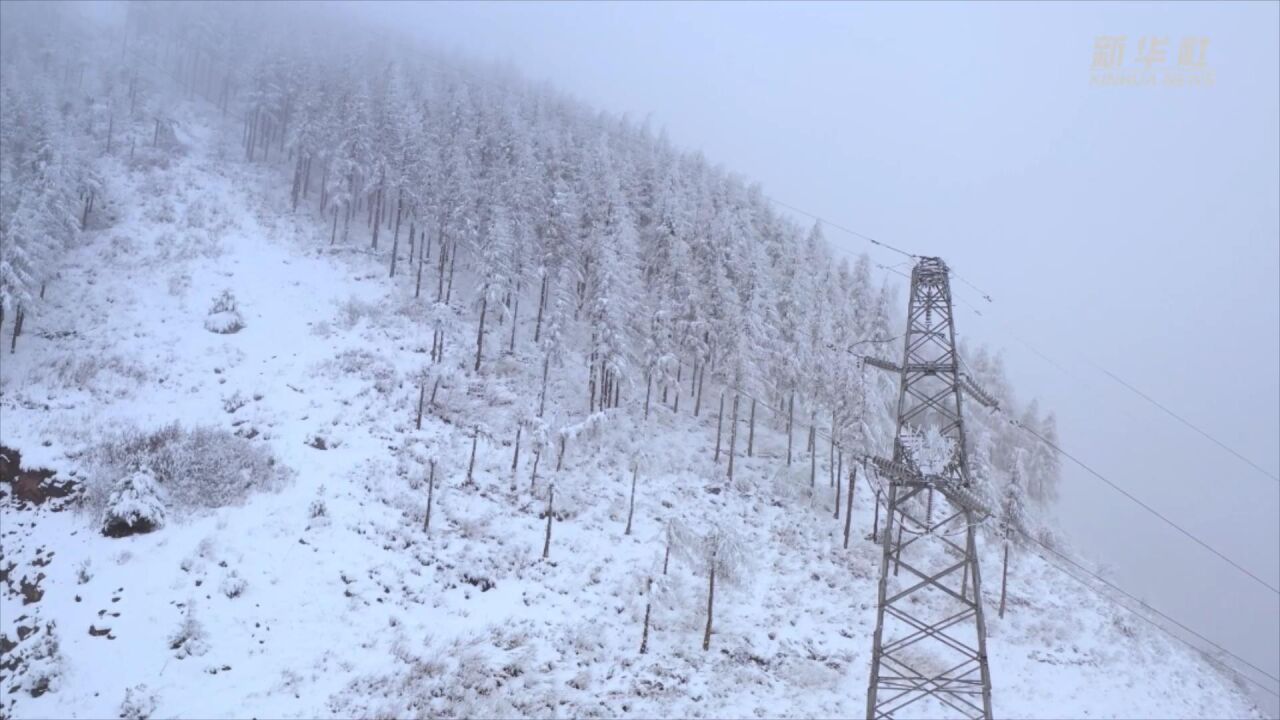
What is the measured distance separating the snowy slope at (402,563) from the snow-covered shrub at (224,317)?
0.84 meters

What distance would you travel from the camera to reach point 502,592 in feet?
92.2

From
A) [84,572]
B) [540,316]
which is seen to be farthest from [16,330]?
[540,316]

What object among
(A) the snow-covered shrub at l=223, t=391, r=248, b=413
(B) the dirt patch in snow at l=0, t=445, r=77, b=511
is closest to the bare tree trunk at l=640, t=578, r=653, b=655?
(B) the dirt patch in snow at l=0, t=445, r=77, b=511

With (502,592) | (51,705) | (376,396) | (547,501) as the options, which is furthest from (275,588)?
(376,396)

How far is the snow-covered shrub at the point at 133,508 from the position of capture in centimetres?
2566

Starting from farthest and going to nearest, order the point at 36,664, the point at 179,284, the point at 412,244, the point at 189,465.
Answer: the point at 412,244, the point at 179,284, the point at 189,465, the point at 36,664

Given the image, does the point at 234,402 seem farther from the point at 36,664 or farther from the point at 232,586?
the point at 36,664

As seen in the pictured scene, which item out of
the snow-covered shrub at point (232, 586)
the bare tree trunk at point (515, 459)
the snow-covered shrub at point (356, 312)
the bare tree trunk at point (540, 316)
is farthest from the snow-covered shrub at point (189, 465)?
the bare tree trunk at point (540, 316)

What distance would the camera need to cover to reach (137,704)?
19.5 m

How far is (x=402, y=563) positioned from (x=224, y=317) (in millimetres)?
27426

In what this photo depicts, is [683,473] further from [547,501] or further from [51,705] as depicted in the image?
[51,705]

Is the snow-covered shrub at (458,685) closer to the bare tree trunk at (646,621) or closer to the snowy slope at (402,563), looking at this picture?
the snowy slope at (402,563)

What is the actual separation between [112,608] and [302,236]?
45292mm

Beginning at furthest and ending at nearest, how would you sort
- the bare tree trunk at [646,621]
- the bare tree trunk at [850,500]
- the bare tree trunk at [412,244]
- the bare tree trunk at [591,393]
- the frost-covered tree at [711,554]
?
the bare tree trunk at [412,244] → the bare tree trunk at [591,393] → the bare tree trunk at [850,500] → the frost-covered tree at [711,554] → the bare tree trunk at [646,621]
